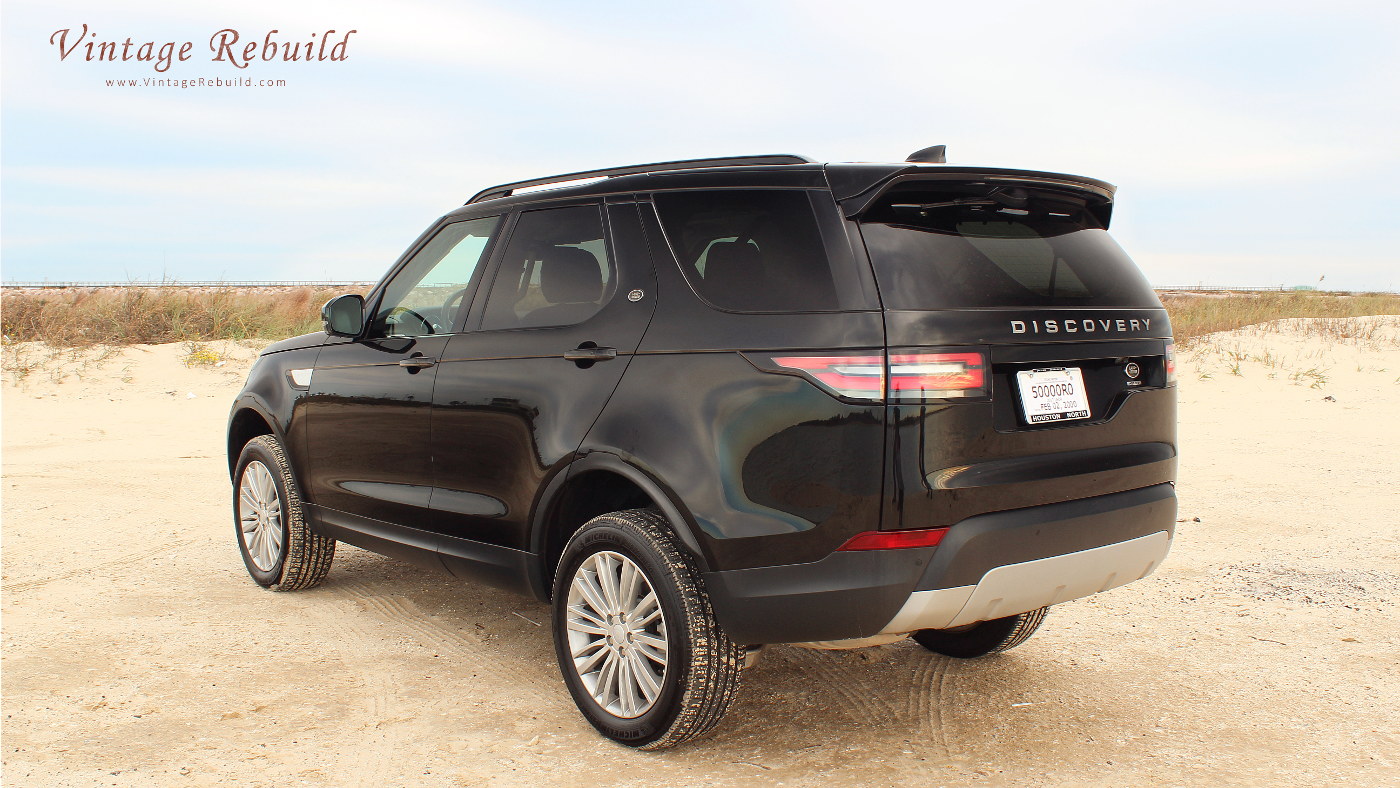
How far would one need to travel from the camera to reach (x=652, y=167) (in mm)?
3891

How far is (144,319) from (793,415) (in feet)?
56.8

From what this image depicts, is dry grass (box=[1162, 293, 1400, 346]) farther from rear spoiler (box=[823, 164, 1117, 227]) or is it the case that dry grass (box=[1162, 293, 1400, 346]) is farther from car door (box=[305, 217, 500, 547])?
rear spoiler (box=[823, 164, 1117, 227])

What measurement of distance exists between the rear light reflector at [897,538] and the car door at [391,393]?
204 centimetres

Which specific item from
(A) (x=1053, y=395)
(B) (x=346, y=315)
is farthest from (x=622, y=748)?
(B) (x=346, y=315)

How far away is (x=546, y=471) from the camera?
3742 millimetres

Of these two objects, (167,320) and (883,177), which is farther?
(167,320)

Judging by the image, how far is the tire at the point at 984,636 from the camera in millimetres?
4281

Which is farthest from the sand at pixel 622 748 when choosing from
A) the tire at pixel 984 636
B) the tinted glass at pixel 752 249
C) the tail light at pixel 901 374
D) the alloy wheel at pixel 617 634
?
the tinted glass at pixel 752 249

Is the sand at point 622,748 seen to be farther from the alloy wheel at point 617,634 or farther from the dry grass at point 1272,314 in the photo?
the dry grass at point 1272,314

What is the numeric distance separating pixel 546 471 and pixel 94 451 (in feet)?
27.4

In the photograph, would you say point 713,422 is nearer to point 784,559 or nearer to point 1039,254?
point 784,559

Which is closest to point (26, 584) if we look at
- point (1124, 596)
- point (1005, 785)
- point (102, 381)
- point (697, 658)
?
point (697, 658)

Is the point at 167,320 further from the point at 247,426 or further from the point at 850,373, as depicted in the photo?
the point at 850,373

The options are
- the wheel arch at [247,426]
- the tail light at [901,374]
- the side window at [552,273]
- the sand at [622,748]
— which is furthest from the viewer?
the wheel arch at [247,426]
